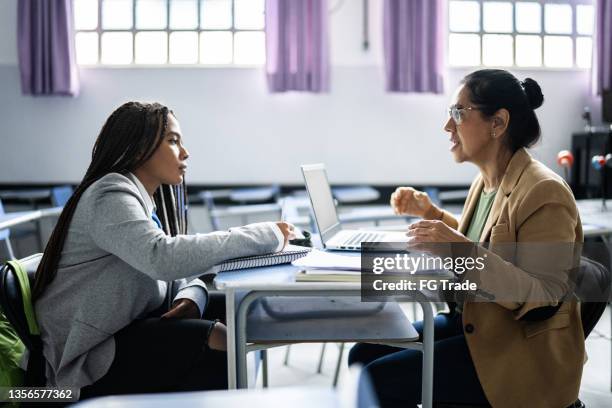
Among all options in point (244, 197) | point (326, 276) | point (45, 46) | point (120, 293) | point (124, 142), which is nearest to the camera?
point (326, 276)

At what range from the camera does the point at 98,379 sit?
1.43 m

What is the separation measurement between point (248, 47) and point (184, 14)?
62cm

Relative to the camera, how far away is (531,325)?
4.79ft

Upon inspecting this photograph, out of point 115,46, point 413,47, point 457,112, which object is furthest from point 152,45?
point 457,112

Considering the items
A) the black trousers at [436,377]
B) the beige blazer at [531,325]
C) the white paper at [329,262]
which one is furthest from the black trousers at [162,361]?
the beige blazer at [531,325]

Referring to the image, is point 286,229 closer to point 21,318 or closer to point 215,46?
point 21,318

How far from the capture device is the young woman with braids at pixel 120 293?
143 cm

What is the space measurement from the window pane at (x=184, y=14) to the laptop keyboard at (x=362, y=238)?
12.7 feet

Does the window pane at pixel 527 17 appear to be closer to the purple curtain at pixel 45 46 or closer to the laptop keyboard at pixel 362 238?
the purple curtain at pixel 45 46

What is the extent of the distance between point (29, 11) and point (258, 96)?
2.00 metres

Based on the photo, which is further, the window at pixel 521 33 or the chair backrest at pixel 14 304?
the window at pixel 521 33

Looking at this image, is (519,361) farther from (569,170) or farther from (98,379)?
(569,170)

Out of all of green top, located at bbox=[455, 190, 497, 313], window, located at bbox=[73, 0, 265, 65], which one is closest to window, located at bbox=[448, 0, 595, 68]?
window, located at bbox=[73, 0, 265, 65]

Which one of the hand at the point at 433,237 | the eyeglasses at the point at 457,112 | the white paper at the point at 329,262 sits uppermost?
the eyeglasses at the point at 457,112
